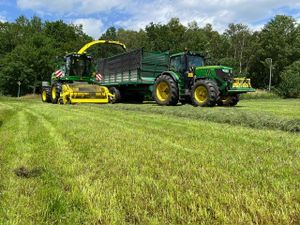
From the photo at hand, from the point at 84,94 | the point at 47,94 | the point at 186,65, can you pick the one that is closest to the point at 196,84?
the point at 186,65

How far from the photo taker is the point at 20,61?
57.0 meters

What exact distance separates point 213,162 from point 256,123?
481 cm

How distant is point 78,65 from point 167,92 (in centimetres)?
868

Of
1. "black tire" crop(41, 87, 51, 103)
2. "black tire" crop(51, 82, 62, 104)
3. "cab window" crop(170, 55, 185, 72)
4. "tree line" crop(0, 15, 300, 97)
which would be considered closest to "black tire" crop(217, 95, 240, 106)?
"cab window" crop(170, 55, 185, 72)

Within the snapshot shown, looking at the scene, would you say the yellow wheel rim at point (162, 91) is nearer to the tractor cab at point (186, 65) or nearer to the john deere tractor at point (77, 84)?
the tractor cab at point (186, 65)

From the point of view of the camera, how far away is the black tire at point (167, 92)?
1579 centimetres

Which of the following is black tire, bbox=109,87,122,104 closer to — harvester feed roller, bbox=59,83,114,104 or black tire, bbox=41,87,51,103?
harvester feed roller, bbox=59,83,114,104

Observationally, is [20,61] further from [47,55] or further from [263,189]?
[263,189]

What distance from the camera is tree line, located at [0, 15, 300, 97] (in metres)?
57.2

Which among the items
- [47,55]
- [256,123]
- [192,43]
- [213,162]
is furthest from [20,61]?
[213,162]

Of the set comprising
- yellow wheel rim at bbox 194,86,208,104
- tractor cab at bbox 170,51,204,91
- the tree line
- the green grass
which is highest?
the tree line

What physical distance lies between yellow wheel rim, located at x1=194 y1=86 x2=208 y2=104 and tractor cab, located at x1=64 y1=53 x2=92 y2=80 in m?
10.2

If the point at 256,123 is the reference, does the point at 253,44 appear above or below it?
above

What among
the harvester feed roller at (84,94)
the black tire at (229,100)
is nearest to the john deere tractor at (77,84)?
the harvester feed roller at (84,94)
